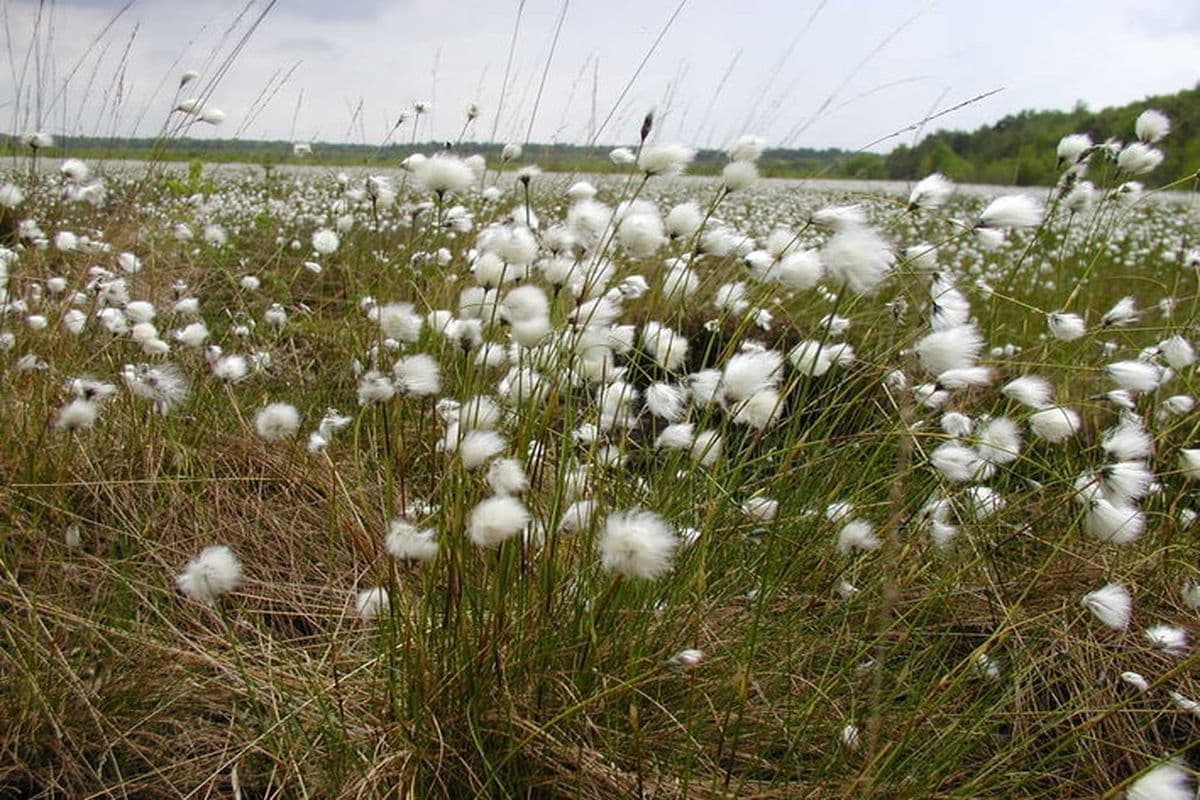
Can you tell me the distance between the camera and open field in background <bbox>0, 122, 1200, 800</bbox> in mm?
1590

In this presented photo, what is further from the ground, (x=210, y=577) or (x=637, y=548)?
(x=637, y=548)

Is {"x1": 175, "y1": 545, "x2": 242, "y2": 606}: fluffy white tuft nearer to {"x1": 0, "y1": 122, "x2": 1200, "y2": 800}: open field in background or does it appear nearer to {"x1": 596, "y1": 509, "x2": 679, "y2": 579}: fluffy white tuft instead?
{"x1": 0, "y1": 122, "x2": 1200, "y2": 800}: open field in background

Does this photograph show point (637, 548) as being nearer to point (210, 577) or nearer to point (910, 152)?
point (210, 577)

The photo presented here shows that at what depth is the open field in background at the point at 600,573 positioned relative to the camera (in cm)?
159

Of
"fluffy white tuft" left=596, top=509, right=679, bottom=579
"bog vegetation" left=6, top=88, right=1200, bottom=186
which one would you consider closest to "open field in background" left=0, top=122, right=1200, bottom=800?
"fluffy white tuft" left=596, top=509, right=679, bottom=579

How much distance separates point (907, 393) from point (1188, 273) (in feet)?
24.9

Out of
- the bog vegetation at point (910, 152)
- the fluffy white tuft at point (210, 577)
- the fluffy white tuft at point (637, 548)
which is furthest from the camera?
the bog vegetation at point (910, 152)

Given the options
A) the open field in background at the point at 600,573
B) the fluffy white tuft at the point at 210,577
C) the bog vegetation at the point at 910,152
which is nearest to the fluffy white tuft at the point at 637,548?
the open field in background at the point at 600,573

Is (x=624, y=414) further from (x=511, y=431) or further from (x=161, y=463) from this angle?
(x=161, y=463)

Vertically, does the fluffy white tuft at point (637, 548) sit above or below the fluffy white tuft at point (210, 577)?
above

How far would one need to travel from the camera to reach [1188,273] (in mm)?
7445

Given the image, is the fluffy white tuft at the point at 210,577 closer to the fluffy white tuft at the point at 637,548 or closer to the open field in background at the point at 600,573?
the open field in background at the point at 600,573

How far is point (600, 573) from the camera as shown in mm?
1788

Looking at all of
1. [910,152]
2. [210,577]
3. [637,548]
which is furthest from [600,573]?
[910,152]
